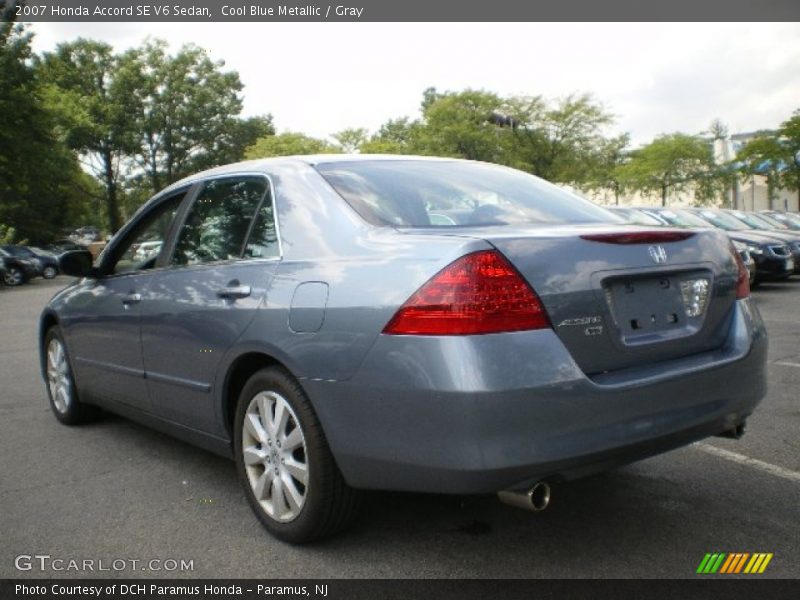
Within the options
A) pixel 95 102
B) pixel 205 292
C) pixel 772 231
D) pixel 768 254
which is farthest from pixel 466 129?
pixel 205 292

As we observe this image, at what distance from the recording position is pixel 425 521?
3248mm

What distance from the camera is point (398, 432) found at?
2566mm

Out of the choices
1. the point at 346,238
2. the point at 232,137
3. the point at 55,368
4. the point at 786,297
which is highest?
the point at 232,137

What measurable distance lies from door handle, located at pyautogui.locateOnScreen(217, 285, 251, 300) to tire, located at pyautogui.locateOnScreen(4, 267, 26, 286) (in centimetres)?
3060

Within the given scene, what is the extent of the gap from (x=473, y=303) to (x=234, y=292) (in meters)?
1.24

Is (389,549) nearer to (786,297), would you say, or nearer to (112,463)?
(112,463)

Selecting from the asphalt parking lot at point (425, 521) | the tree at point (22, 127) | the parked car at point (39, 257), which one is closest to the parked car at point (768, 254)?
the asphalt parking lot at point (425, 521)

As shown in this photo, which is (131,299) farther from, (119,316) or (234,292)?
(234,292)

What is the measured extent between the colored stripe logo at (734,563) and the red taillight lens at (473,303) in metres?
1.09

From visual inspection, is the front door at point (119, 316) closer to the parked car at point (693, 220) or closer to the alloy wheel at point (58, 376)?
the alloy wheel at point (58, 376)

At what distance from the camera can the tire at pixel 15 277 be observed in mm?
30430

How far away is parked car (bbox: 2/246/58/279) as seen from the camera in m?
32.0
